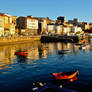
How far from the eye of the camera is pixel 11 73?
31.4 m

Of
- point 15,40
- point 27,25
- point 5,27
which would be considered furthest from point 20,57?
point 27,25

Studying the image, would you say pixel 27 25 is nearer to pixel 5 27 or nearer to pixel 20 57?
pixel 5 27

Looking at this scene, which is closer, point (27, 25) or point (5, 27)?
point (5, 27)

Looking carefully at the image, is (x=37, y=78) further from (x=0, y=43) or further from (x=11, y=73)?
(x=0, y=43)

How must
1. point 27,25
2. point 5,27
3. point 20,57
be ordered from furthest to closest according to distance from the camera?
point 27,25 → point 5,27 → point 20,57

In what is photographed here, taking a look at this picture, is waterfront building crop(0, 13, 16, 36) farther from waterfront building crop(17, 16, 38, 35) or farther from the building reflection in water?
the building reflection in water

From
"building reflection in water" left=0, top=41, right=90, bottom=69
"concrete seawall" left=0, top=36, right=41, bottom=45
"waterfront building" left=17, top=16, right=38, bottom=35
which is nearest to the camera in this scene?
"building reflection in water" left=0, top=41, right=90, bottom=69

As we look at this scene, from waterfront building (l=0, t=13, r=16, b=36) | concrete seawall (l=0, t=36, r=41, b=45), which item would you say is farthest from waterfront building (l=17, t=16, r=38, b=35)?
concrete seawall (l=0, t=36, r=41, b=45)

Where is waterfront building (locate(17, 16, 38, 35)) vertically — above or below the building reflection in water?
above

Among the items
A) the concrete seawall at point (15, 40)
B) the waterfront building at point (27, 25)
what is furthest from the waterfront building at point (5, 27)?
the waterfront building at point (27, 25)

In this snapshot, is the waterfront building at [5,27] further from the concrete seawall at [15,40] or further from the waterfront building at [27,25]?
the waterfront building at [27,25]

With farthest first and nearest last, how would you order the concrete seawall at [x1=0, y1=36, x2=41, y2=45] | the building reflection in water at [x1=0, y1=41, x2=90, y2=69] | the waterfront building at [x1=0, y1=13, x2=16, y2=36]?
the waterfront building at [x1=0, y1=13, x2=16, y2=36]
the concrete seawall at [x1=0, y1=36, x2=41, y2=45]
the building reflection in water at [x1=0, y1=41, x2=90, y2=69]

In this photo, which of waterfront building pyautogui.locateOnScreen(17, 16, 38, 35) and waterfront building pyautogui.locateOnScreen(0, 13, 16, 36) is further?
waterfront building pyautogui.locateOnScreen(17, 16, 38, 35)

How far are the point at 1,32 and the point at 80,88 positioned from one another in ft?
305
